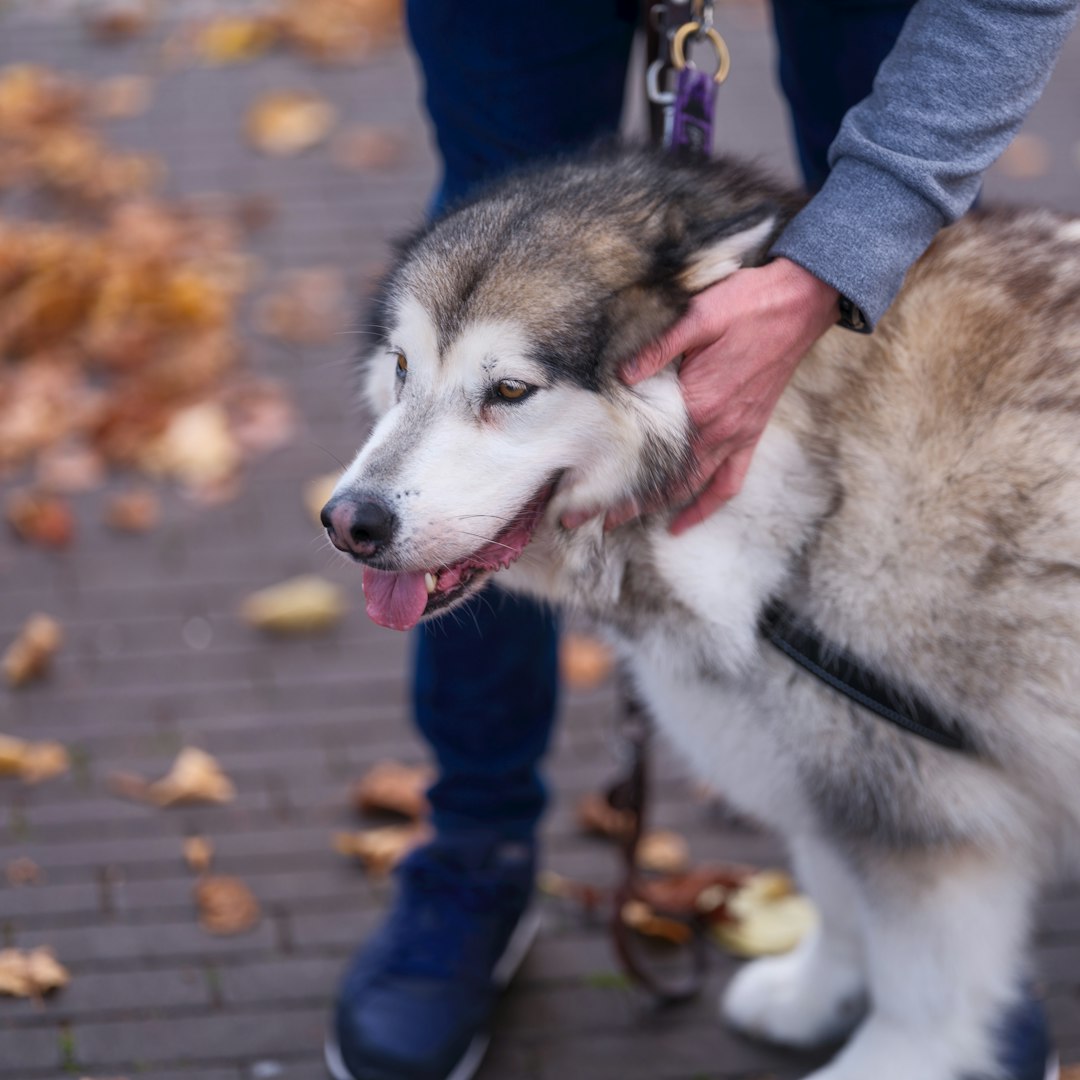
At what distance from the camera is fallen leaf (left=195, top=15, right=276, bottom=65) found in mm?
6688

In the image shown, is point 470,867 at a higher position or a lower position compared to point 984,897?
lower

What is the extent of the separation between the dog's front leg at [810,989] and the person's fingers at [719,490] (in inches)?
31.4

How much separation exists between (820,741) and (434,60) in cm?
128

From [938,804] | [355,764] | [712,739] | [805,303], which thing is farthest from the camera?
[355,764]

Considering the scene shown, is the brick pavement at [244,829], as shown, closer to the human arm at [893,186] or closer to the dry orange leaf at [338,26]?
the human arm at [893,186]

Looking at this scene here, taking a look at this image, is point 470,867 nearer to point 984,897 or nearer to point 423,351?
point 984,897

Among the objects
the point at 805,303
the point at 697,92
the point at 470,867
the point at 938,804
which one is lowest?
the point at 470,867

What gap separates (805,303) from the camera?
Answer: 1797 mm

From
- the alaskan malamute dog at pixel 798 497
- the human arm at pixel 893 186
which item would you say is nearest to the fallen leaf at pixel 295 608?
the alaskan malamute dog at pixel 798 497

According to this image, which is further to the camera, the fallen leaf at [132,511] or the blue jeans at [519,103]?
the fallen leaf at [132,511]

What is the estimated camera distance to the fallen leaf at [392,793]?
10.4 ft

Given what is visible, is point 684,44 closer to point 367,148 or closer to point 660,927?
point 660,927

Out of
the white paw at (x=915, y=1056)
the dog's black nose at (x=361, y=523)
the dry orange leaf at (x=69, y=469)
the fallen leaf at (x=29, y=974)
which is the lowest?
the dry orange leaf at (x=69, y=469)

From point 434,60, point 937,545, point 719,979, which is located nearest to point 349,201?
point 434,60
